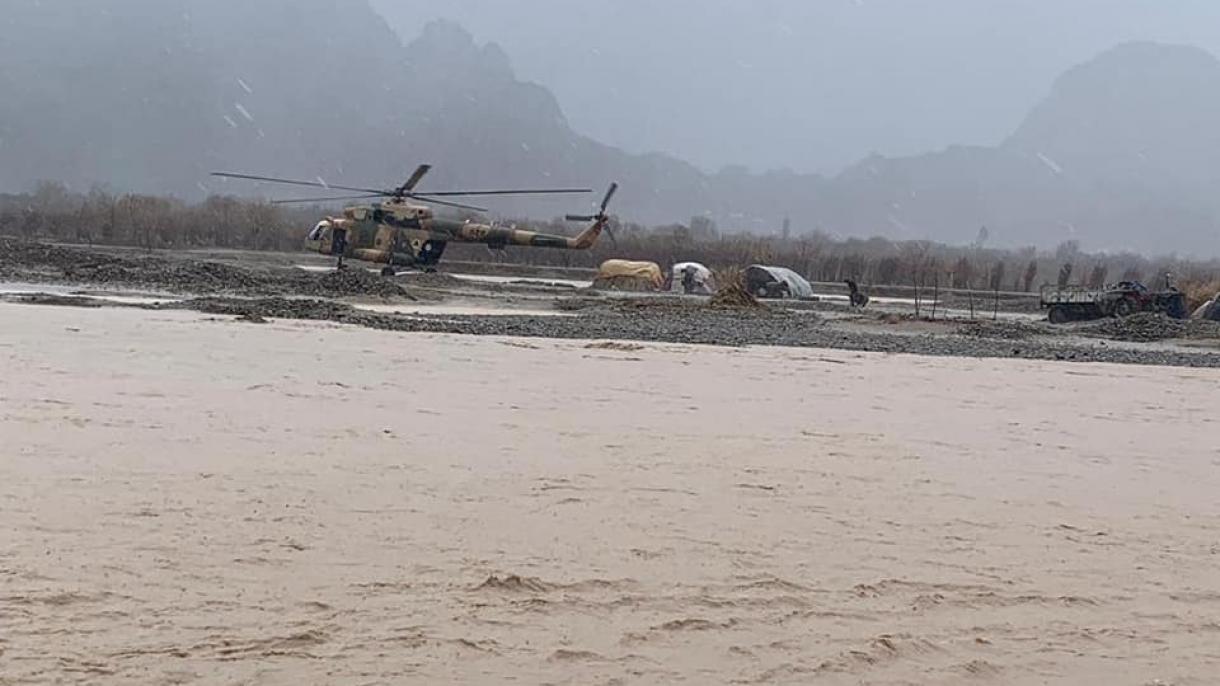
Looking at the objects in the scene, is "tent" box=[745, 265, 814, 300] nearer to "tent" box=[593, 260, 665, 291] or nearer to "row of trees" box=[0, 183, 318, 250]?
"tent" box=[593, 260, 665, 291]

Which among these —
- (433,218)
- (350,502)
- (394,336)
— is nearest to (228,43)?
(433,218)

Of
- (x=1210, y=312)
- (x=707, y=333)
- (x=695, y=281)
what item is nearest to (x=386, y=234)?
(x=695, y=281)

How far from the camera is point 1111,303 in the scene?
29.5 m

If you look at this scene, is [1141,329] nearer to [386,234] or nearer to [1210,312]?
[1210,312]

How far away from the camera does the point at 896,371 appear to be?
13.0m

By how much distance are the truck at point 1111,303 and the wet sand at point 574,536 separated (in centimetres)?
2152

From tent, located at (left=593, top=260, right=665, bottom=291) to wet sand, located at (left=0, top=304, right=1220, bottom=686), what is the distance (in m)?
29.8

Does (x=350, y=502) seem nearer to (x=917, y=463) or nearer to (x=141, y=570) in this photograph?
(x=141, y=570)

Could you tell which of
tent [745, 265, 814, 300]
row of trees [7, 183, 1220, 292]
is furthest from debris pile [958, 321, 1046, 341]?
row of trees [7, 183, 1220, 292]

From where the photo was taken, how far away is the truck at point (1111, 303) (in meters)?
29.5

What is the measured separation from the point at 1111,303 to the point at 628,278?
15913 mm

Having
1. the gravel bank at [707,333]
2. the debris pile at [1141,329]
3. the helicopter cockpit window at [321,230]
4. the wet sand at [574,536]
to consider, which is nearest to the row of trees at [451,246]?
the helicopter cockpit window at [321,230]

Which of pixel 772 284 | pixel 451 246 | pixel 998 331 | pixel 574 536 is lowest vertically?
pixel 574 536

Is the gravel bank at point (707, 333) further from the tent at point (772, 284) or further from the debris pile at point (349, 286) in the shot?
the tent at point (772, 284)
